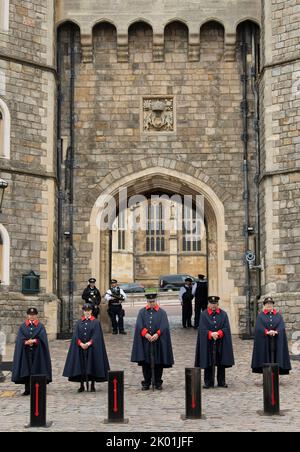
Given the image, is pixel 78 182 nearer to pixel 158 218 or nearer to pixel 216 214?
pixel 216 214

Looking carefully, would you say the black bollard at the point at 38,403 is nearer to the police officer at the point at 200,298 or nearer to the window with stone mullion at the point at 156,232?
the police officer at the point at 200,298

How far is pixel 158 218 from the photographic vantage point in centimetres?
5444

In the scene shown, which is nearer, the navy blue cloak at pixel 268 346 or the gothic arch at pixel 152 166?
the navy blue cloak at pixel 268 346

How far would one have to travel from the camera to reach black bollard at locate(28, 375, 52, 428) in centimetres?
841

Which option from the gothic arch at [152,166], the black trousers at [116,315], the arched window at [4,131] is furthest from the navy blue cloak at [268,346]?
the arched window at [4,131]

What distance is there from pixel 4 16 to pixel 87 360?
923 cm

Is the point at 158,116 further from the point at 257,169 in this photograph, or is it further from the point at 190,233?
the point at 190,233

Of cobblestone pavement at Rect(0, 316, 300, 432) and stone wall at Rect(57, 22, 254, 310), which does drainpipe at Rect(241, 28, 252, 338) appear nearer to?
stone wall at Rect(57, 22, 254, 310)

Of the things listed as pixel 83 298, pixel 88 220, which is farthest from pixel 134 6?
pixel 83 298

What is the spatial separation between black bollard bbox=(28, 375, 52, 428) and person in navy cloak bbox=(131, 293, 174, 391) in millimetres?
3091

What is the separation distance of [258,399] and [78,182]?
9.62m

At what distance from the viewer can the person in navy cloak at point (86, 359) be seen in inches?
439

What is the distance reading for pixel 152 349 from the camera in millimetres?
11477

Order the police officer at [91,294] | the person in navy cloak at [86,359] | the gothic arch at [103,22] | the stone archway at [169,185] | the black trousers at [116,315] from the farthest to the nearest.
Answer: the gothic arch at [103,22] → the stone archway at [169,185] → the black trousers at [116,315] → the police officer at [91,294] → the person in navy cloak at [86,359]
